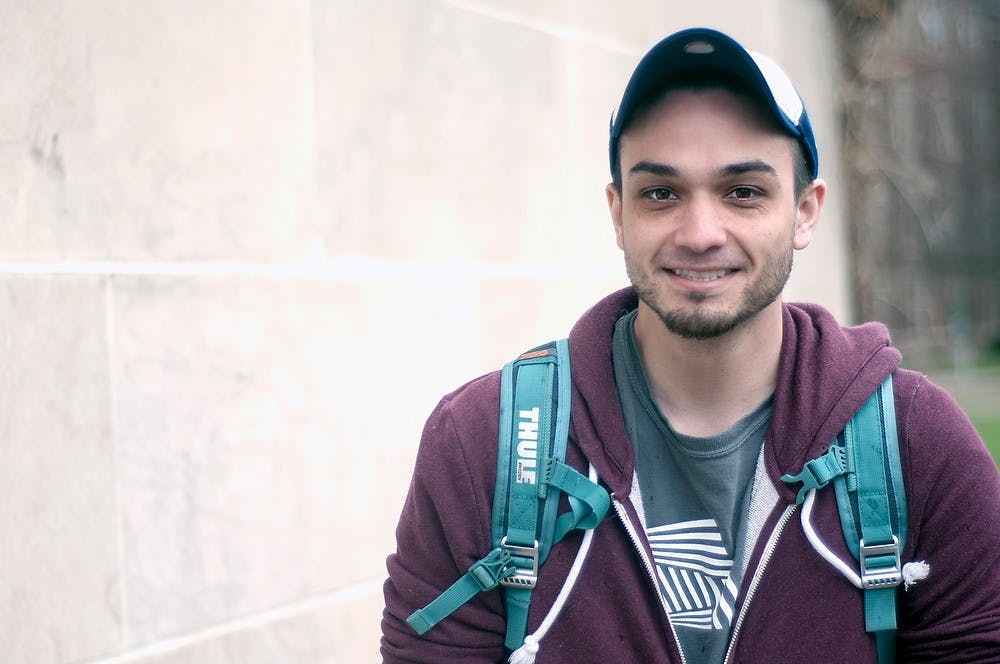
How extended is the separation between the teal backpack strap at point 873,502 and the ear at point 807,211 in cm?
42

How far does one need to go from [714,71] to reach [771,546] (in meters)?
0.92

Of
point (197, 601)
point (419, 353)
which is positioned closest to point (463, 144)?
point (419, 353)

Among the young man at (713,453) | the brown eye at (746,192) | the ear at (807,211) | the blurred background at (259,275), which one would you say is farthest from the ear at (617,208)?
the blurred background at (259,275)

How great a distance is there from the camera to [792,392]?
2.31 m

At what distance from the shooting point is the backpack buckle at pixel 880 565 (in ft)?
6.87

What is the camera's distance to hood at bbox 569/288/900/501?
221 centimetres

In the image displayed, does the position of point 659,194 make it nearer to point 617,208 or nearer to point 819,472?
point 617,208

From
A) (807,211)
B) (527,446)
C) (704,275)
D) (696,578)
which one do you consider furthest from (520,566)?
(807,211)

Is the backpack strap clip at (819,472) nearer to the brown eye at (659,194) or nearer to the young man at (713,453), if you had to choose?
the young man at (713,453)

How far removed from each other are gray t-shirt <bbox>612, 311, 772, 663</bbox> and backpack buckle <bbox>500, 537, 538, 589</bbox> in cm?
23

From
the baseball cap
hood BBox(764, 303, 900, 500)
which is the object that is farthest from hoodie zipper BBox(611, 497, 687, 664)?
the baseball cap

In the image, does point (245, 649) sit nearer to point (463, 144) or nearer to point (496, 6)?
point (463, 144)

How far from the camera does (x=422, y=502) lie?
2.28 meters

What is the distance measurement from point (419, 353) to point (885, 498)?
1.99 meters
